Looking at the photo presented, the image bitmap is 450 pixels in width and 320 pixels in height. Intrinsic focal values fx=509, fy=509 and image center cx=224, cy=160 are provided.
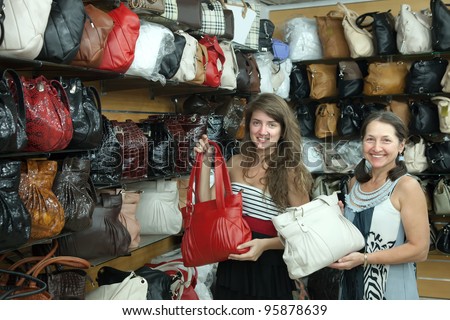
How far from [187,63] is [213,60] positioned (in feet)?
1.36

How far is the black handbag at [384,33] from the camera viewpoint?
15.7 feet

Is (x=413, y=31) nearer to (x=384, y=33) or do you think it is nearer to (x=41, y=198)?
(x=384, y=33)

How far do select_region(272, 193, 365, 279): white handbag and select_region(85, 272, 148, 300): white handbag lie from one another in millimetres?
1111

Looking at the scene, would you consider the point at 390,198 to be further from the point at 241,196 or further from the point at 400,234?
the point at 241,196

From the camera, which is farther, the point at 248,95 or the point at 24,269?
the point at 248,95

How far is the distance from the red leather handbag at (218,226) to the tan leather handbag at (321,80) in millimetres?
2996

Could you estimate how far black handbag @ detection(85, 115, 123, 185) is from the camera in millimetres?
2938

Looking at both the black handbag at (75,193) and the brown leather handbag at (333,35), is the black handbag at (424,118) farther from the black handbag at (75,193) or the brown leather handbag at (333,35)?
the black handbag at (75,193)

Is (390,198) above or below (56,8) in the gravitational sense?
below

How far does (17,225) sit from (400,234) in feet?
5.25

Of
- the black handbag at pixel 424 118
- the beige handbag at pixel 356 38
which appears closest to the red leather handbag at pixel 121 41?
the beige handbag at pixel 356 38

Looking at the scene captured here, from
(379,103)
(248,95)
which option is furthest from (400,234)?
(379,103)

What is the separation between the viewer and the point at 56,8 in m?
2.40

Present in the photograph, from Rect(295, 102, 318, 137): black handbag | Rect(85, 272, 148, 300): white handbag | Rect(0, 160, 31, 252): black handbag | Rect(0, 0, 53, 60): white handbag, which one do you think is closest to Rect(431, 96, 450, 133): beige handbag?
Rect(295, 102, 318, 137): black handbag
